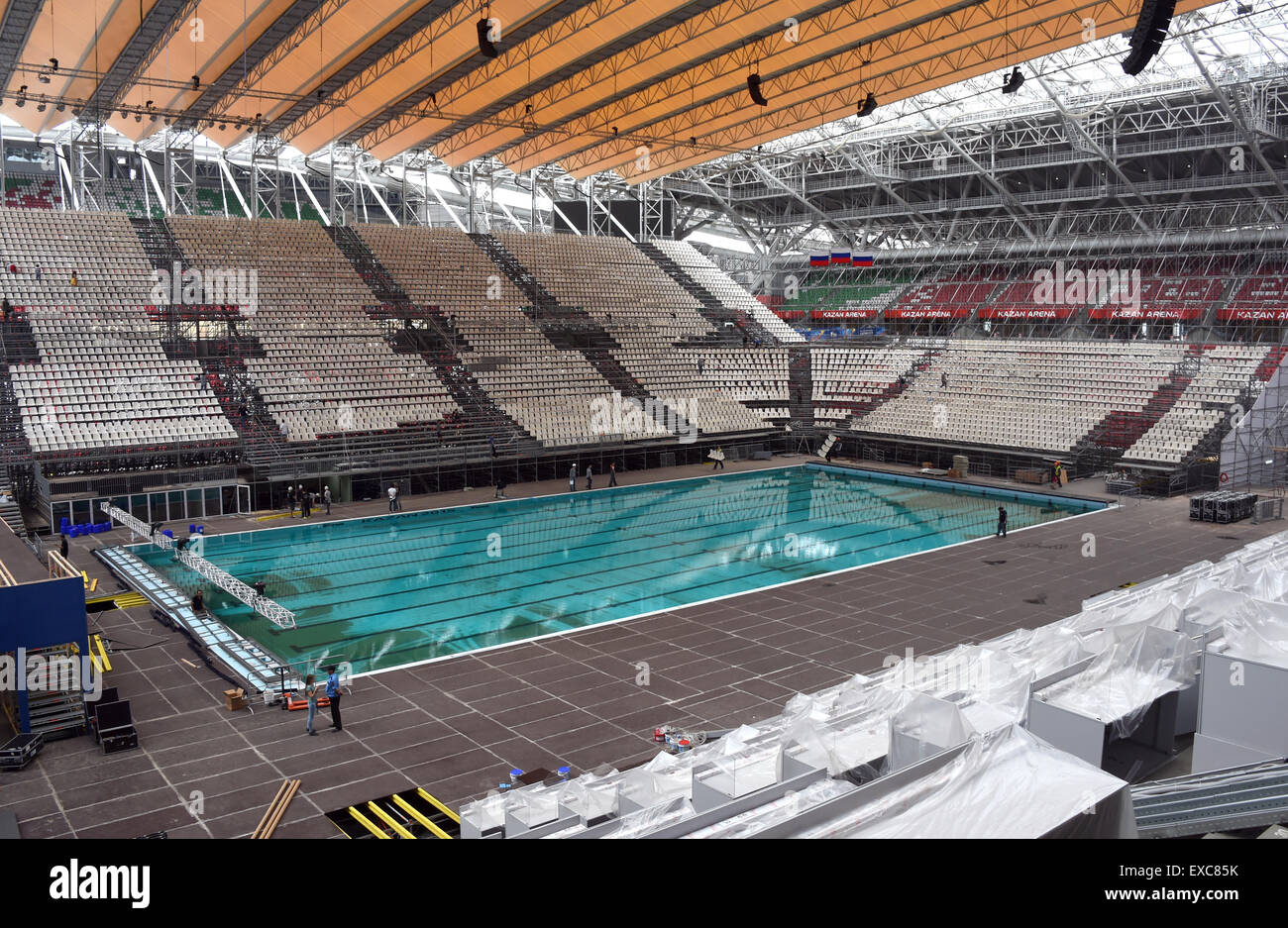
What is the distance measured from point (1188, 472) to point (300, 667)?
93.7 feet

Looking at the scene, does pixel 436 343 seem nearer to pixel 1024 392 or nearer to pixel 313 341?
pixel 313 341

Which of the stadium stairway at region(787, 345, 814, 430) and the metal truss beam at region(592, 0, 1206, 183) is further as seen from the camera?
the stadium stairway at region(787, 345, 814, 430)

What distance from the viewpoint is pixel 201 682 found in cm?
1477

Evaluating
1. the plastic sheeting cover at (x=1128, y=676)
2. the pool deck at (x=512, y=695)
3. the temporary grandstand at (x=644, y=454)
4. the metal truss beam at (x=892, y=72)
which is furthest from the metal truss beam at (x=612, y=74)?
the plastic sheeting cover at (x=1128, y=676)

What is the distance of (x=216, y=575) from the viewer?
19250 mm

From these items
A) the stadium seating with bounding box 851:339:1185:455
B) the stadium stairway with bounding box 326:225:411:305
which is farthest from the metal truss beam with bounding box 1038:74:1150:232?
the stadium stairway with bounding box 326:225:411:305

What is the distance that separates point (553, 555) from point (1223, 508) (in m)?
18.5

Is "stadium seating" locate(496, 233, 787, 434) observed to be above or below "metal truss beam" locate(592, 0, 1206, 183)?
below

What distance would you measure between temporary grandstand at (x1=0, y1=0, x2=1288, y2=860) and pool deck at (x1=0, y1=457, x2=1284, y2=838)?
0.29 ft

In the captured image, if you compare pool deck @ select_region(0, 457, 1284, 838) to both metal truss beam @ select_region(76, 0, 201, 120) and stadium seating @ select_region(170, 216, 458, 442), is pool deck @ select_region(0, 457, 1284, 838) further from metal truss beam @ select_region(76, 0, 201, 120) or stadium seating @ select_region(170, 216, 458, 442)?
metal truss beam @ select_region(76, 0, 201, 120)

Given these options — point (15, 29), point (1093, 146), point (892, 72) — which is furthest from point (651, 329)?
point (15, 29)

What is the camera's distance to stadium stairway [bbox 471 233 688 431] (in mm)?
41812

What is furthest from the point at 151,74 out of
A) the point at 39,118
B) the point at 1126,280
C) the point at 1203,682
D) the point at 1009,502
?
the point at 1126,280

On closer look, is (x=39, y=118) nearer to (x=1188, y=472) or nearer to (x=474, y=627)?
(x=474, y=627)
